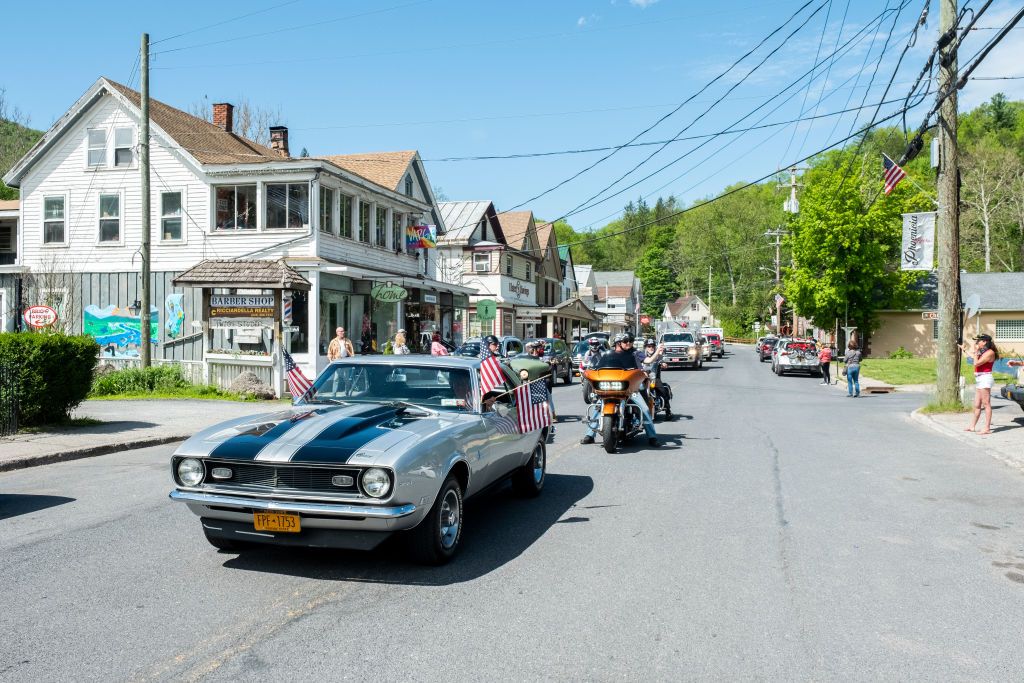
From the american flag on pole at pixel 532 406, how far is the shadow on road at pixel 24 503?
15.0 feet

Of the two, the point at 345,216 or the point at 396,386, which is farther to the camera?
the point at 345,216

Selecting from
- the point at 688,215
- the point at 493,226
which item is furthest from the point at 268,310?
the point at 688,215

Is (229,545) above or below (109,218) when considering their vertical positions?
below

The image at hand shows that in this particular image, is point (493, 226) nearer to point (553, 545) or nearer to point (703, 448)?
point (703, 448)

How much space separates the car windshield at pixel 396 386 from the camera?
7086 millimetres

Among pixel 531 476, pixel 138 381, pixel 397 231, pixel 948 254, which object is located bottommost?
pixel 531 476

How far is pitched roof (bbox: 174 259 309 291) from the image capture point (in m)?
20.9

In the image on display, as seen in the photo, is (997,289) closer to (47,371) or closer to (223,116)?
A: (223,116)

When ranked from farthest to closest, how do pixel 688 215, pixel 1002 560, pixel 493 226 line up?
pixel 688 215, pixel 493 226, pixel 1002 560

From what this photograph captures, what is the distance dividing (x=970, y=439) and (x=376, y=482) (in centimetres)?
1198

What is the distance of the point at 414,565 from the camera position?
5.89 m

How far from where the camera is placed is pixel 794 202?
49375mm

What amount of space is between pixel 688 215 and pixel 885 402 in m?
109

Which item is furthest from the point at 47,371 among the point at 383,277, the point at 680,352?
the point at 680,352
